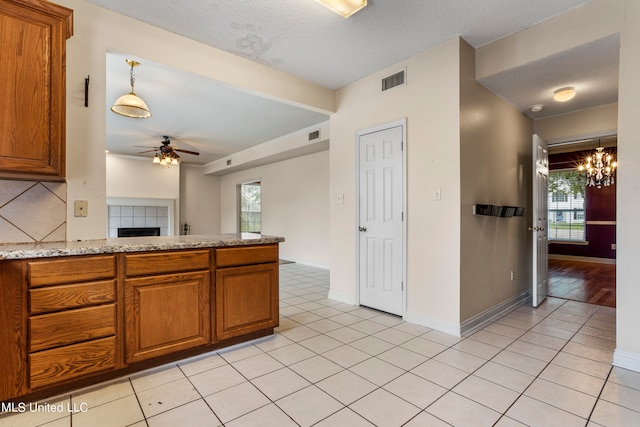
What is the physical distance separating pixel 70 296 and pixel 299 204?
17.0 ft

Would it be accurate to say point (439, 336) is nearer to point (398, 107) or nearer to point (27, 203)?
point (398, 107)

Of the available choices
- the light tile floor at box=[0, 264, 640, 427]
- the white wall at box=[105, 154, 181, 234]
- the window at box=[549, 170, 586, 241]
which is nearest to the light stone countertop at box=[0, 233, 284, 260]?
the light tile floor at box=[0, 264, 640, 427]

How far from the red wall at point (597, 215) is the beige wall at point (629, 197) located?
231 inches

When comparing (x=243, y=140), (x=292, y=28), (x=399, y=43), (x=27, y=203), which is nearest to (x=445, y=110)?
(x=399, y=43)

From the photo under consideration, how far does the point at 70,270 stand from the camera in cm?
183

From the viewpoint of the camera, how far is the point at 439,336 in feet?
9.25

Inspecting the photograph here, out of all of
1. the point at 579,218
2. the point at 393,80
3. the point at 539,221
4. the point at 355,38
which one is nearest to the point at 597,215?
the point at 579,218

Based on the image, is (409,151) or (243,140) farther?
(243,140)

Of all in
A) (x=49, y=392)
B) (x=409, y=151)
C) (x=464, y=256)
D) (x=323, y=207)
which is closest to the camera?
(x=49, y=392)

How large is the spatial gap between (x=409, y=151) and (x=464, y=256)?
A: 116cm

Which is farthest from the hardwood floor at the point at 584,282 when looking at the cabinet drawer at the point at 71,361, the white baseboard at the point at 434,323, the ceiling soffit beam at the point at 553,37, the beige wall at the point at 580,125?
the cabinet drawer at the point at 71,361

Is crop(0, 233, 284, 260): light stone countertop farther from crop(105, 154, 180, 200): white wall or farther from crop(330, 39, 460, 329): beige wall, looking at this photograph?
crop(105, 154, 180, 200): white wall

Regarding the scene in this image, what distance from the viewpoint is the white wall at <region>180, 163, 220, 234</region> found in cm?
897

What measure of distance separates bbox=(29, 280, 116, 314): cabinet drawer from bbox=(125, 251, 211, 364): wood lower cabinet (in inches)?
4.4
